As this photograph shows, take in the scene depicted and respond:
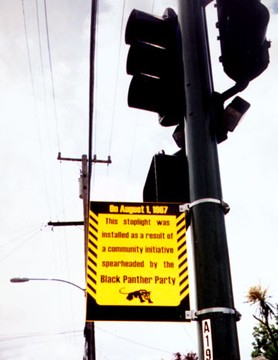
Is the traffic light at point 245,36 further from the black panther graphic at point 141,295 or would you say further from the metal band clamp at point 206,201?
the black panther graphic at point 141,295

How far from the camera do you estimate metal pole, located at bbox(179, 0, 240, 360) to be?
255 centimetres

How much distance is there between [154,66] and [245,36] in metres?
0.72

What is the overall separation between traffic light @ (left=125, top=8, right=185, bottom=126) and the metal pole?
10 cm

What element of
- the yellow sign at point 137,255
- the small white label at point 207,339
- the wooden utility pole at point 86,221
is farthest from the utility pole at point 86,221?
the small white label at point 207,339

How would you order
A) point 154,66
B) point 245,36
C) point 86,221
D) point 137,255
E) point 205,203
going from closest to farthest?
1. point 205,203
2. point 245,36
3. point 137,255
4. point 154,66
5. point 86,221

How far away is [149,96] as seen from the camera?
3.42 metres

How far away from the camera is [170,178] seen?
3.24 meters

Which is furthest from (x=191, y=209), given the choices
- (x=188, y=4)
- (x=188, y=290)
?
(x=188, y=4)

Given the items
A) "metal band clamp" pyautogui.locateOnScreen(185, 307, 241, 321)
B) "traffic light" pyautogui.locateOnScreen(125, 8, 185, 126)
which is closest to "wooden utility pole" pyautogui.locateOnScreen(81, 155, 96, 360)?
"traffic light" pyautogui.locateOnScreen(125, 8, 185, 126)

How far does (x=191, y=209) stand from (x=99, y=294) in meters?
0.90

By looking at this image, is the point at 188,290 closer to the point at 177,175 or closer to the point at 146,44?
the point at 177,175

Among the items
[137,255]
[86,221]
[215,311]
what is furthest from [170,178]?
[86,221]

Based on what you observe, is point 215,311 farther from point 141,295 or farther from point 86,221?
point 86,221

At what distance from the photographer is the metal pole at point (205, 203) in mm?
2555
